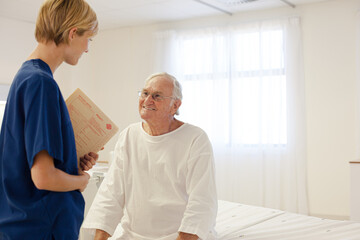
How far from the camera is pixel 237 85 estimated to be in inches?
221

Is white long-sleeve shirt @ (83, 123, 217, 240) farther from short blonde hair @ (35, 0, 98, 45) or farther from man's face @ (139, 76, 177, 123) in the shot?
short blonde hair @ (35, 0, 98, 45)

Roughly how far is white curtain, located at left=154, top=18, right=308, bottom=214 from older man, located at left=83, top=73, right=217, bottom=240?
332 centimetres

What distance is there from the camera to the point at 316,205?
521 centimetres

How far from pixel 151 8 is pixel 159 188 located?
3.81 meters

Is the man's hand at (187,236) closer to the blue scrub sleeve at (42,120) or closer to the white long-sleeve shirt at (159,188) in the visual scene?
the white long-sleeve shirt at (159,188)

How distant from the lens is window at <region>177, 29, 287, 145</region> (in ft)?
17.7

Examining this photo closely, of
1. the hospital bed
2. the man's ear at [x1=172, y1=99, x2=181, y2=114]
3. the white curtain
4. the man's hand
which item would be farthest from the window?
the man's hand

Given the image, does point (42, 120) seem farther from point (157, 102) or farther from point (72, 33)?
point (157, 102)

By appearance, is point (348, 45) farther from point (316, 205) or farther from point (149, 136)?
point (149, 136)

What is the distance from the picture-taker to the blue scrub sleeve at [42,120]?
45.6 inches

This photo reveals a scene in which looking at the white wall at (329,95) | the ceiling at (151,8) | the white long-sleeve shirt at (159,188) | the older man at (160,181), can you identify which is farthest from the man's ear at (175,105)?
the white wall at (329,95)

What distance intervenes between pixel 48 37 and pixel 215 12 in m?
4.62

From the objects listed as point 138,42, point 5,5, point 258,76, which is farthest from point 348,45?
point 5,5

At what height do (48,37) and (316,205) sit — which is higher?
(48,37)
